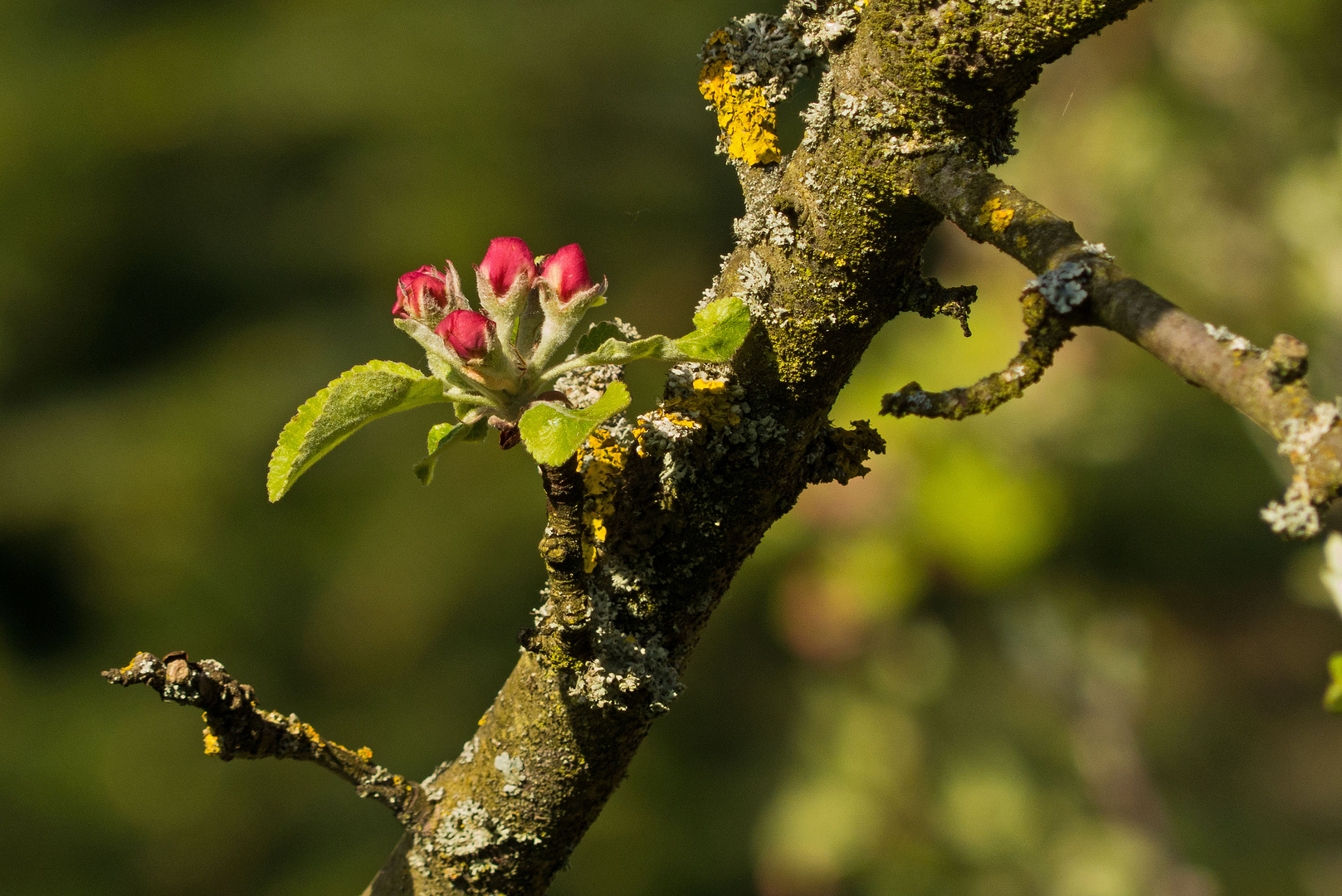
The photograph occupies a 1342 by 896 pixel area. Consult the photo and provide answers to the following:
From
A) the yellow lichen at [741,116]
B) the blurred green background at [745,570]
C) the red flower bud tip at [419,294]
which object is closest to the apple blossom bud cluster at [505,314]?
the red flower bud tip at [419,294]

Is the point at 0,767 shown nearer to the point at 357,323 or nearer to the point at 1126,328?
the point at 357,323

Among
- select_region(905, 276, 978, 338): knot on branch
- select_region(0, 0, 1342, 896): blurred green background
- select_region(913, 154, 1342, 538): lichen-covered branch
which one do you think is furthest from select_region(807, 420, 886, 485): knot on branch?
select_region(0, 0, 1342, 896): blurred green background

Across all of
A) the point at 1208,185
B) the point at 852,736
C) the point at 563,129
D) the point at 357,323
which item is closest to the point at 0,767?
the point at 357,323

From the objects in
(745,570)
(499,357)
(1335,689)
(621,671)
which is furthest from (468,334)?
(745,570)

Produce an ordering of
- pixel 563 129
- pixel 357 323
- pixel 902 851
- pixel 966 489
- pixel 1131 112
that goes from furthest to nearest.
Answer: pixel 563 129, pixel 357 323, pixel 1131 112, pixel 902 851, pixel 966 489

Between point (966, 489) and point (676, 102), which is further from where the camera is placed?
point (676, 102)

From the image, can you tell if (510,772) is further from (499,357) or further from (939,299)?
(939,299)

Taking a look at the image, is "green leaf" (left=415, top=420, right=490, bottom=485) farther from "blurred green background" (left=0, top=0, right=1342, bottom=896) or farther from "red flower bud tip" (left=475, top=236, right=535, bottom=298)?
"blurred green background" (left=0, top=0, right=1342, bottom=896)
